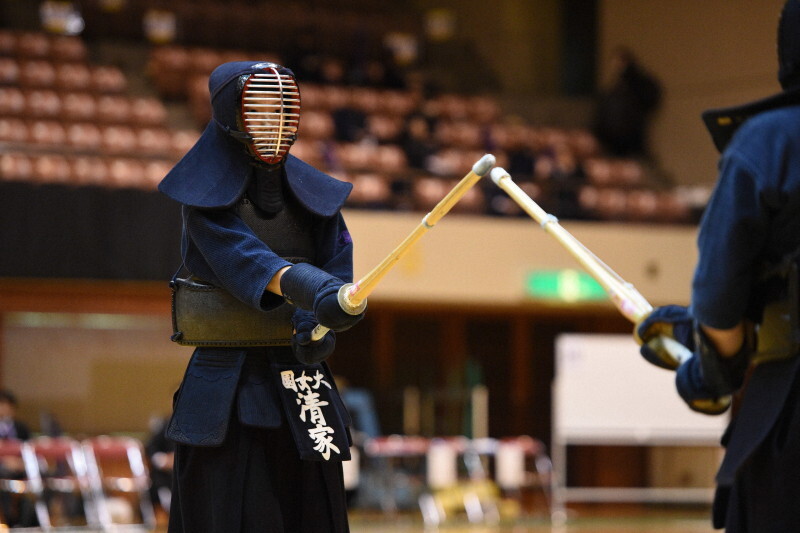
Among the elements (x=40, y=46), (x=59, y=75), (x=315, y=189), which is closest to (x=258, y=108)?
(x=315, y=189)

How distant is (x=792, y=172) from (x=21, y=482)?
828 cm

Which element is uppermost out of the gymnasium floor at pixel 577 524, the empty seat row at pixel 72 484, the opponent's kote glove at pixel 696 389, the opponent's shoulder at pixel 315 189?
the opponent's shoulder at pixel 315 189

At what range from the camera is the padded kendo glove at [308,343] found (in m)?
3.41

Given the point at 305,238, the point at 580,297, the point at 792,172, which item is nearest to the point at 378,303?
the point at 580,297

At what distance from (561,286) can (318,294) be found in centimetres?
1057

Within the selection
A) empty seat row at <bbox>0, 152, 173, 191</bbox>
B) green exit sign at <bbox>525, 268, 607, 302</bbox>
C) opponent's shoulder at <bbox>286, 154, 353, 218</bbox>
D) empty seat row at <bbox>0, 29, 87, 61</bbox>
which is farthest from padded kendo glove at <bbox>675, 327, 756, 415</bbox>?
empty seat row at <bbox>0, 29, 87, 61</bbox>

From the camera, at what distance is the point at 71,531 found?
9828 mm

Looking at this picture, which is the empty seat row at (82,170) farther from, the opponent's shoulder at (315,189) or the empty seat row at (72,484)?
the opponent's shoulder at (315,189)

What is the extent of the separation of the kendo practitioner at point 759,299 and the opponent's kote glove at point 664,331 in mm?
250

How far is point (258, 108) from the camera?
353 centimetres

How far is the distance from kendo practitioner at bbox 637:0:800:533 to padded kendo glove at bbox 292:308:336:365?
1.10m

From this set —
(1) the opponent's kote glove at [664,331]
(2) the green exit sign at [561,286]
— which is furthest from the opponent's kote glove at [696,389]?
(2) the green exit sign at [561,286]

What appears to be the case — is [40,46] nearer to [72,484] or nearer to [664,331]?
[72,484]

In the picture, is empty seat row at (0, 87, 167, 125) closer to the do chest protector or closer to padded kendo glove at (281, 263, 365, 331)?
the do chest protector
